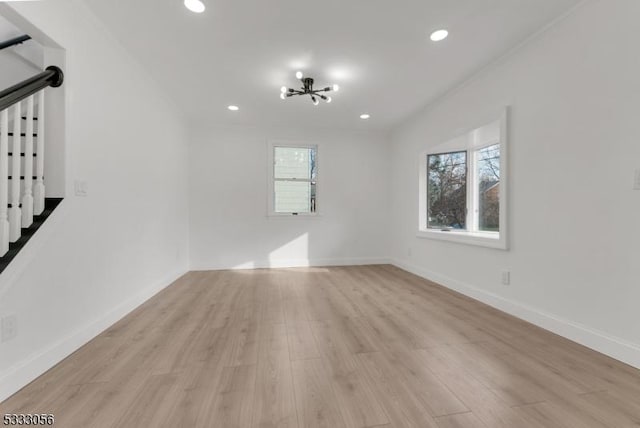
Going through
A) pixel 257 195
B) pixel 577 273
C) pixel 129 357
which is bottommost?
pixel 129 357

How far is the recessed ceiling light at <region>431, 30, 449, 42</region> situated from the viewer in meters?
2.29

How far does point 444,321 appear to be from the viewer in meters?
2.40

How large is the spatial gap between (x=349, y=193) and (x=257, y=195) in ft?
5.80

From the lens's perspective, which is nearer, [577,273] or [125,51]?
[577,273]

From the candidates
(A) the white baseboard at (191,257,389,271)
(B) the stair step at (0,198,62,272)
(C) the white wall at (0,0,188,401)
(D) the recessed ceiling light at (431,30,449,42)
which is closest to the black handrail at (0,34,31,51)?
(C) the white wall at (0,0,188,401)

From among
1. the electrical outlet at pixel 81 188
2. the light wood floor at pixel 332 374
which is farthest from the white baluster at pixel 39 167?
the light wood floor at pixel 332 374

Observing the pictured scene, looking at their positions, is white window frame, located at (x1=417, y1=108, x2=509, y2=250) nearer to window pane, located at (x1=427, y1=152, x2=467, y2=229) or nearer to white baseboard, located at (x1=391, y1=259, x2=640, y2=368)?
window pane, located at (x1=427, y1=152, x2=467, y2=229)

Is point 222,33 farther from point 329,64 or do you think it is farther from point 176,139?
point 176,139

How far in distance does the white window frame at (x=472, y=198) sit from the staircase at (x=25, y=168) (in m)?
3.77

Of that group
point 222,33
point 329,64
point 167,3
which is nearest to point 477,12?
point 329,64

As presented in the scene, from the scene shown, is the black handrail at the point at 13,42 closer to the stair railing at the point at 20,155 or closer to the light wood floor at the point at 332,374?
the stair railing at the point at 20,155

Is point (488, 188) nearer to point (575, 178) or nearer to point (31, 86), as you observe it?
point (575, 178)

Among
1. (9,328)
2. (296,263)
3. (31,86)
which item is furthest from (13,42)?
(296,263)

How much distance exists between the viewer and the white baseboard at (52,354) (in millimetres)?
1408
